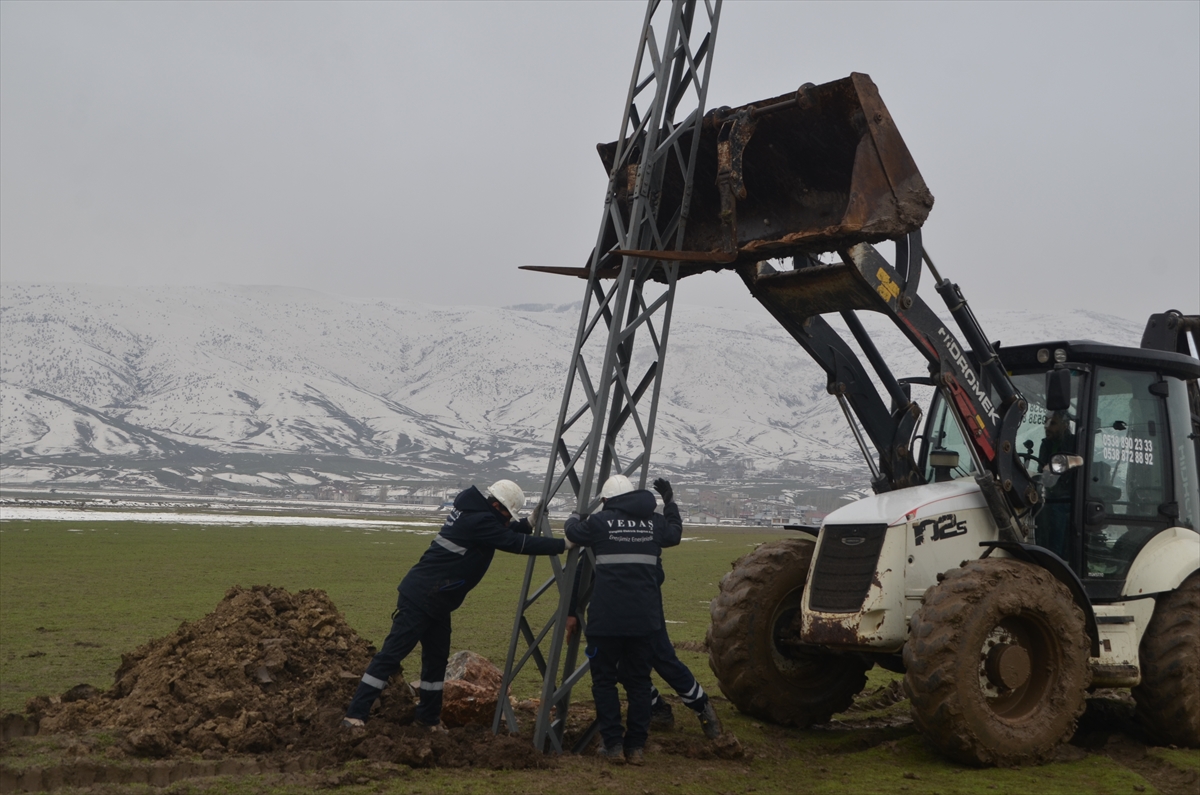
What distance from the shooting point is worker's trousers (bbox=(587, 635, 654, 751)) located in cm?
852

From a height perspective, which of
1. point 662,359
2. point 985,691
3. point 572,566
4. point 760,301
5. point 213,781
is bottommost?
point 213,781

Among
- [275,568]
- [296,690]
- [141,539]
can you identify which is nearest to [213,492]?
[141,539]

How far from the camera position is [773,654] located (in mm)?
9945

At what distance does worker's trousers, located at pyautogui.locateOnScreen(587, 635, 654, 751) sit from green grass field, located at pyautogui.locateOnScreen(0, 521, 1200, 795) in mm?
272

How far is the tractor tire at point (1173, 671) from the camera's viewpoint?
29.1 feet

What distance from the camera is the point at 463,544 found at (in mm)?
9102

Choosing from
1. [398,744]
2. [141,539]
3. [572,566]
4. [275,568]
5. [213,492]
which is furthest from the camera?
[213,492]

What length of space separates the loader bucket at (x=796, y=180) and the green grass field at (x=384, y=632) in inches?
155

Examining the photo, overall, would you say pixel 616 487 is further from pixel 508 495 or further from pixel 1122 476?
pixel 1122 476

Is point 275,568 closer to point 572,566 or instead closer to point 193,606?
point 193,606

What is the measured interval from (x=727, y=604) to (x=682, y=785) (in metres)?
2.40

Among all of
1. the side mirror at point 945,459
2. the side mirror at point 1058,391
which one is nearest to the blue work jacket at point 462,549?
the side mirror at point 945,459

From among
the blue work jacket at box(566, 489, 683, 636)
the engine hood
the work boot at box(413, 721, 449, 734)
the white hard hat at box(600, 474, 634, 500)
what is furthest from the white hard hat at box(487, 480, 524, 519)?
the engine hood

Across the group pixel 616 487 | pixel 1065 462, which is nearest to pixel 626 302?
pixel 616 487
